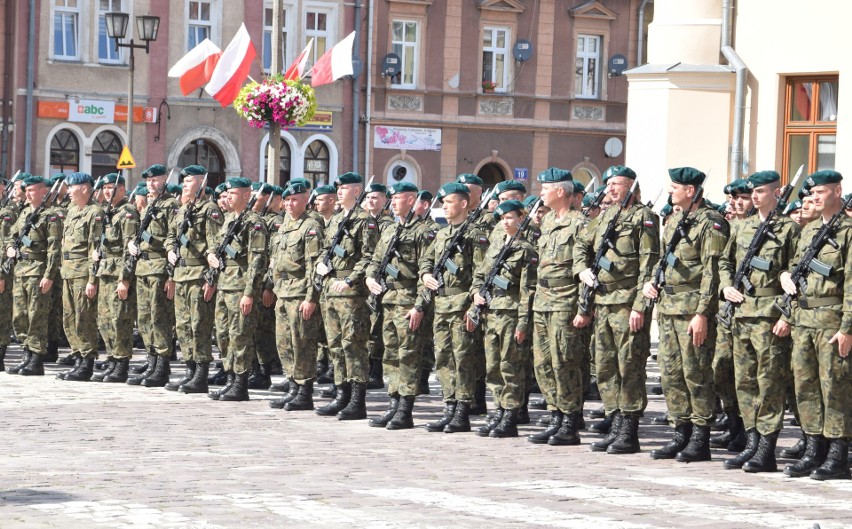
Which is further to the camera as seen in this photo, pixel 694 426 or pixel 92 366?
pixel 92 366

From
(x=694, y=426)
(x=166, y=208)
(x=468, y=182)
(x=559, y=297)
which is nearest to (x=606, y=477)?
(x=694, y=426)

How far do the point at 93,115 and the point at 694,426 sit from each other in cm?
2943

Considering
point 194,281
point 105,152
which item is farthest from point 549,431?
point 105,152

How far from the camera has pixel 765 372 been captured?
11.0 metres

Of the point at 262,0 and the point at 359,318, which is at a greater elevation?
the point at 262,0

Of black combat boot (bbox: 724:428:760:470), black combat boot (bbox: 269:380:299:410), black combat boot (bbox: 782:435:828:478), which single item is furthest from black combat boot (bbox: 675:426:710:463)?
black combat boot (bbox: 269:380:299:410)

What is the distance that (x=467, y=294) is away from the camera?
42.7ft

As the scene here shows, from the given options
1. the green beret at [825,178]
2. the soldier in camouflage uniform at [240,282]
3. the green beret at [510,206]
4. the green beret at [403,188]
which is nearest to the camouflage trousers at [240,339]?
the soldier in camouflage uniform at [240,282]

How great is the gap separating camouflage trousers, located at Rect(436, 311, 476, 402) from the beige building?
28.5 feet

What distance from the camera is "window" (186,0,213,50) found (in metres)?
40.7

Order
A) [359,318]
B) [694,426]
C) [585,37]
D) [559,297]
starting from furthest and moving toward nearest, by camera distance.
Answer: [585,37] → [359,318] → [559,297] → [694,426]

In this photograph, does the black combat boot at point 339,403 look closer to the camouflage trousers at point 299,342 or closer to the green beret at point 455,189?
the camouflage trousers at point 299,342

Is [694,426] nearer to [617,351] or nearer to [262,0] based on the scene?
[617,351]

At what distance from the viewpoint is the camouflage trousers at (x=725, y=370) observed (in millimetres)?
11953
